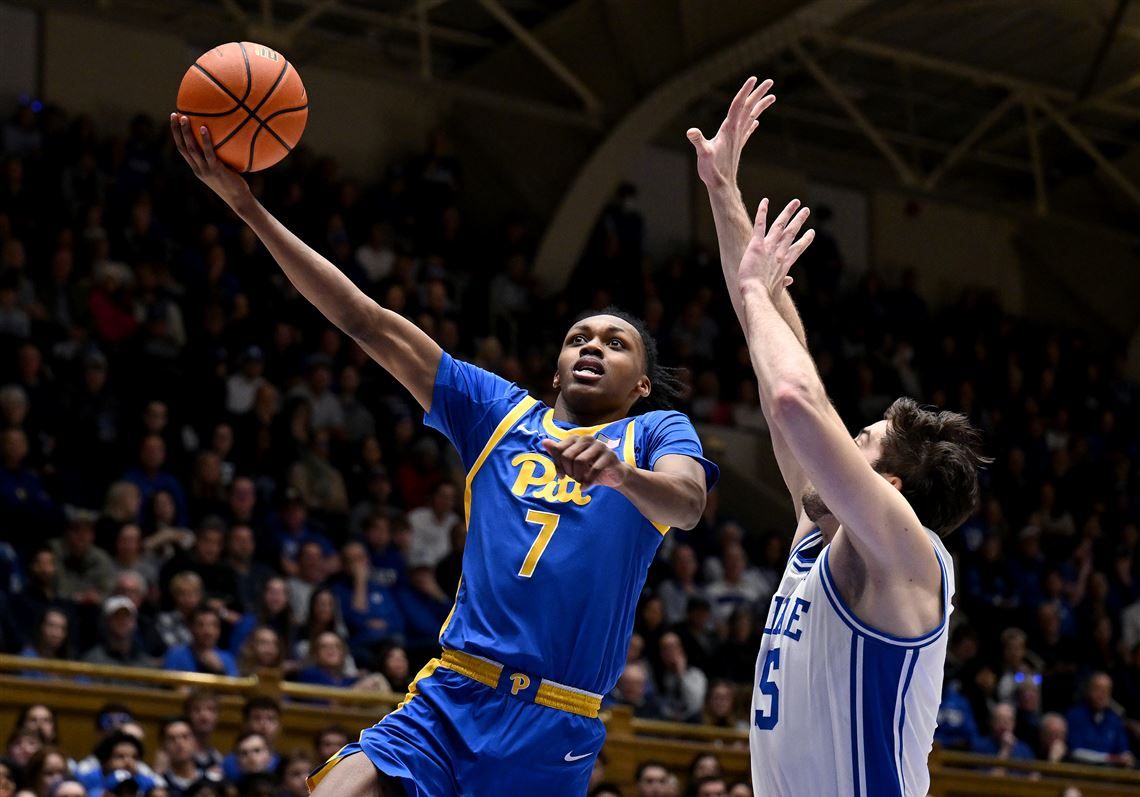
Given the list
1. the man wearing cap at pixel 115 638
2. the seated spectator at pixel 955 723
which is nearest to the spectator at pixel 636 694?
the seated spectator at pixel 955 723

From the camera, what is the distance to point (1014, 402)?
19938mm

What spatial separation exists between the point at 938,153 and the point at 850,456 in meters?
20.6

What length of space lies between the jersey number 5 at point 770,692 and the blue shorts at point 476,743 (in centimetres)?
63

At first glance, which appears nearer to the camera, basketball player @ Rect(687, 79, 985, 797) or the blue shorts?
basketball player @ Rect(687, 79, 985, 797)

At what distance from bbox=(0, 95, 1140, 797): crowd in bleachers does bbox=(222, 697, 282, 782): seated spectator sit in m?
0.63

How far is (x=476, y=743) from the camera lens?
4344 mm

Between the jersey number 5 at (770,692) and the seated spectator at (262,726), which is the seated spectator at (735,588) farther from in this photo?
the jersey number 5 at (770,692)

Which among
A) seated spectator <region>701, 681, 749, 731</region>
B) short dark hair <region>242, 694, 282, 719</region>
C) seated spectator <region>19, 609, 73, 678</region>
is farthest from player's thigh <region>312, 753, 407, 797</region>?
seated spectator <region>701, 681, 749, 731</region>

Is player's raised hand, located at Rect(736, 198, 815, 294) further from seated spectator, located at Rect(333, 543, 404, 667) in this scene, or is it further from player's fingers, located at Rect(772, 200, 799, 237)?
seated spectator, located at Rect(333, 543, 404, 667)

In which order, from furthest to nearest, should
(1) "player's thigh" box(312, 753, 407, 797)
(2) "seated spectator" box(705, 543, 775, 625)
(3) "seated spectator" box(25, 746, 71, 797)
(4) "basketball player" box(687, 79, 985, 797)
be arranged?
(2) "seated spectator" box(705, 543, 775, 625) < (3) "seated spectator" box(25, 746, 71, 797) < (1) "player's thigh" box(312, 753, 407, 797) < (4) "basketball player" box(687, 79, 985, 797)

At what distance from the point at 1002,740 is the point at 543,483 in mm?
9719

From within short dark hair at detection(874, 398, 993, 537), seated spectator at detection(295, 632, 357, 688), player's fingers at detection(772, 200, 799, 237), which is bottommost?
seated spectator at detection(295, 632, 357, 688)

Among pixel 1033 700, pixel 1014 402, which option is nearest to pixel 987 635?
pixel 1033 700

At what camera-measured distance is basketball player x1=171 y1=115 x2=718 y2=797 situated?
4.32 m
